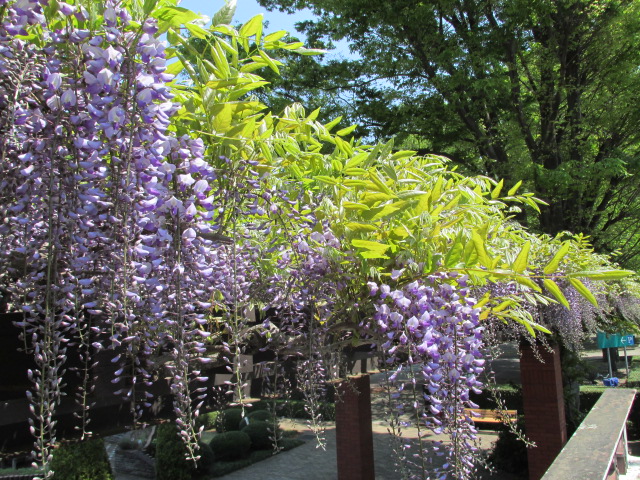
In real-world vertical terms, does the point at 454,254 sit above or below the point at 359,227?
below

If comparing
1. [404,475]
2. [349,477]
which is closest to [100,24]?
[404,475]

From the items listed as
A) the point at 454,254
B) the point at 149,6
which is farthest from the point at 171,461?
the point at 149,6

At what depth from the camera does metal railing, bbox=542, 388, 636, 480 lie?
2.17 metres

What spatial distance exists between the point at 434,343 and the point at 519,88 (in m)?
8.55

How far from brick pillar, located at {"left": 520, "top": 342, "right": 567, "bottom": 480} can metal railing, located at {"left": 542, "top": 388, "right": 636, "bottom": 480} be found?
2975 millimetres

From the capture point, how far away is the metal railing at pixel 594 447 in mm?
2166

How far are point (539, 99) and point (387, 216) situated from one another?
926cm

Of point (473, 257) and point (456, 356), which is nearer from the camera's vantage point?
point (473, 257)

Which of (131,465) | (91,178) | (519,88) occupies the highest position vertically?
(519,88)

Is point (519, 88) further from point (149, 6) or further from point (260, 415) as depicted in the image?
point (260, 415)

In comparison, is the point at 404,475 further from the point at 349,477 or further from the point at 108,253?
the point at 349,477

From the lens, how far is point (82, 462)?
18.5 ft

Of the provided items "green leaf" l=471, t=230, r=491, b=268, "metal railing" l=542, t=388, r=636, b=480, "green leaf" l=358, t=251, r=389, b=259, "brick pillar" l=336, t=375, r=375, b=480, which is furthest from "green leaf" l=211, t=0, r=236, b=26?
"brick pillar" l=336, t=375, r=375, b=480

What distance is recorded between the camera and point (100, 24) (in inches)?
54.6
